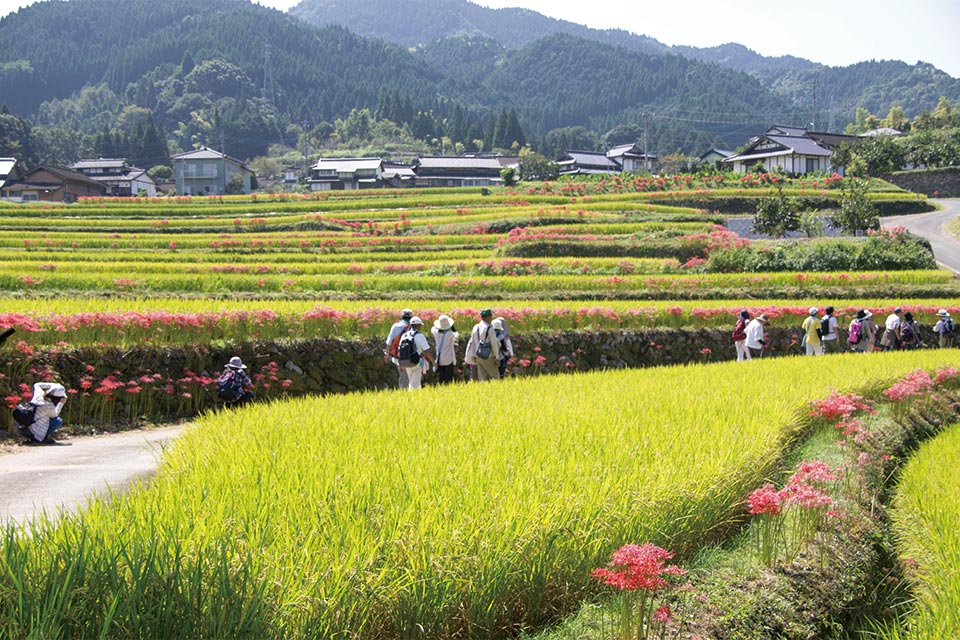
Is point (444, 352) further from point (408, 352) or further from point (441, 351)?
point (408, 352)

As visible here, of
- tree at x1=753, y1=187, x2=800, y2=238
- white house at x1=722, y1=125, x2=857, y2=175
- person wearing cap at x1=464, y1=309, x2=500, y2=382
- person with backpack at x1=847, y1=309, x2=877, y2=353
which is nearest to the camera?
person wearing cap at x1=464, y1=309, x2=500, y2=382

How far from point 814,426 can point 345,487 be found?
21.1ft

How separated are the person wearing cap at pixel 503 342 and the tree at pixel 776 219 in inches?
1222

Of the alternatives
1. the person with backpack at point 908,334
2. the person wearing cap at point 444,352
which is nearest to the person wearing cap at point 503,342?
the person wearing cap at point 444,352

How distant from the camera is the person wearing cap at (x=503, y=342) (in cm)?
1324

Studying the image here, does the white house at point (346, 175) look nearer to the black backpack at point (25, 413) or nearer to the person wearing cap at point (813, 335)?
the person wearing cap at point (813, 335)

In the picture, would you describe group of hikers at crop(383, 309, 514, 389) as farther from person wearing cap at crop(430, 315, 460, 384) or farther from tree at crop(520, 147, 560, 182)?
tree at crop(520, 147, 560, 182)

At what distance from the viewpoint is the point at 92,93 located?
166 m

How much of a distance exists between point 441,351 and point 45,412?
18.2 feet

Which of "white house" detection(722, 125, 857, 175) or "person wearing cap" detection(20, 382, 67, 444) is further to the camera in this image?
"white house" detection(722, 125, 857, 175)

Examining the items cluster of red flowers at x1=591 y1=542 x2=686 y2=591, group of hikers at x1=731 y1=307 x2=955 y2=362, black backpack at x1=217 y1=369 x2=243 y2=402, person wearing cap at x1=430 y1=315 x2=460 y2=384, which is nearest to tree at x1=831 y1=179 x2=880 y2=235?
group of hikers at x1=731 y1=307 x2=955 y2=362

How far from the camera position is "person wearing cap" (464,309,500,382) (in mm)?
12883

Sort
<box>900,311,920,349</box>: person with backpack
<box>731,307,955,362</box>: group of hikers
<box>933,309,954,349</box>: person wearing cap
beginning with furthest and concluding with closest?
<box>933,309,954,349</box>: person wearing cap, <box>900,311,920,349</box>: person with backpack, <box>731,307,955,362</box>: group of hikers

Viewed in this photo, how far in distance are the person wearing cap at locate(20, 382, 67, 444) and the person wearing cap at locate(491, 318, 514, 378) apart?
246 inches
